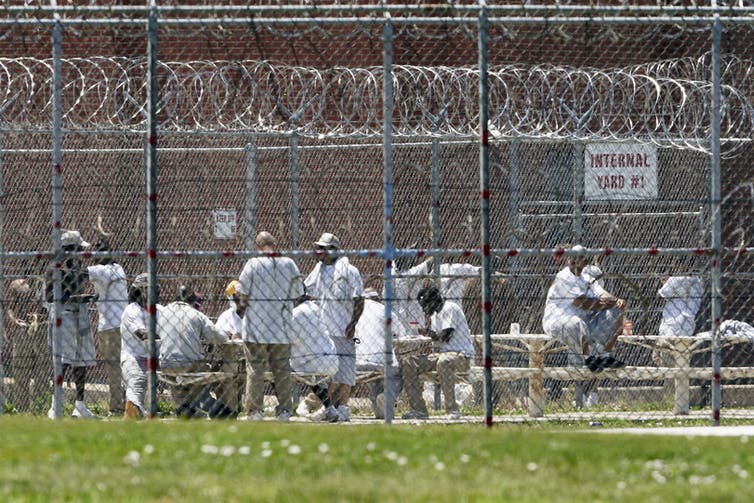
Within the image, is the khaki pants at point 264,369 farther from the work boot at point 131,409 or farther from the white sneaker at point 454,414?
the white sneaker at point 454,414

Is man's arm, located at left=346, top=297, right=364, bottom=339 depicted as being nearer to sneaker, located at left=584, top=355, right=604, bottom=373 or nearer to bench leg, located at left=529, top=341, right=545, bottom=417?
bench leg, located at left=529, top=341, right=545, bottom=417

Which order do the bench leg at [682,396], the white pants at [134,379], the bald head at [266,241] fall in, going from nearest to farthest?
the bald head at [266,241]
the white pants at [134,379]
the bench leg at [682,396]

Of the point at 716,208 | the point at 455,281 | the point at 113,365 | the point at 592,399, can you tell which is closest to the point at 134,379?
the point at 113,365

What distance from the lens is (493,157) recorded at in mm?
18719

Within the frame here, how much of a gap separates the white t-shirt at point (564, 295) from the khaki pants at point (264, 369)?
2.57 m

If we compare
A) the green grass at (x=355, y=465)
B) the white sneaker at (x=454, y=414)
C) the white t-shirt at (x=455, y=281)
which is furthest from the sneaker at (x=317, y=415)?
the green grass at (x=355, y=465)

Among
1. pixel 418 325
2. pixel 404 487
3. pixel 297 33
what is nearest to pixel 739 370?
pixel 418 325

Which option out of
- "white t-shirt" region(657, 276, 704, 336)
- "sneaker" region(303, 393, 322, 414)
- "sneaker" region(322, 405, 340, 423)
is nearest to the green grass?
"sneaker" region(322, 405, 340, 423)

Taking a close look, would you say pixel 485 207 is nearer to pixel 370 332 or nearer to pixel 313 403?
pixel 370 332

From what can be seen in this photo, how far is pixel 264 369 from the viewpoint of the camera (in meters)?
13.9

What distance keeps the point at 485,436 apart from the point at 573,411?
5.97 m

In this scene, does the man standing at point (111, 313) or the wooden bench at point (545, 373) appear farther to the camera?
the man standing at point (111, 313)

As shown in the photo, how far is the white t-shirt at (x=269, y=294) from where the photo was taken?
1354cm

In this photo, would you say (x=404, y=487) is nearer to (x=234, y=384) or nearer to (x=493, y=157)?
(x=234, y=384)
